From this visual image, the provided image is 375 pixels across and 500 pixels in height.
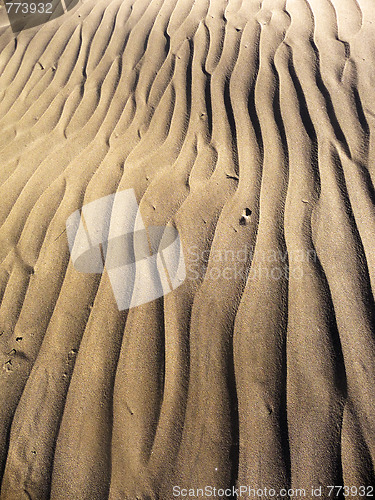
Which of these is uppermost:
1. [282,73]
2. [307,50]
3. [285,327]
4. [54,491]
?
[307,50]

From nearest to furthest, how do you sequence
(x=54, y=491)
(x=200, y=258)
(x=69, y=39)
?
(x=54, y=491) → (x=200, y=258) → (x=69, y=39)

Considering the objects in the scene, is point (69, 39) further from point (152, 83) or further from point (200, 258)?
point (200, 258)

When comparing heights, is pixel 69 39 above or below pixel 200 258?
above

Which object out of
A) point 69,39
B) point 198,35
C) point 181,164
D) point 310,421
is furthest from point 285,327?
point 69,39

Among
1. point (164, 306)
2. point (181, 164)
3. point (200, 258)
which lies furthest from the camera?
point (181, 164)

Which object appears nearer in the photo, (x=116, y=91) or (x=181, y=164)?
(x=181, y=164)

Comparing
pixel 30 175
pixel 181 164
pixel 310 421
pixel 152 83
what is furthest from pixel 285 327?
pixel 152 83
